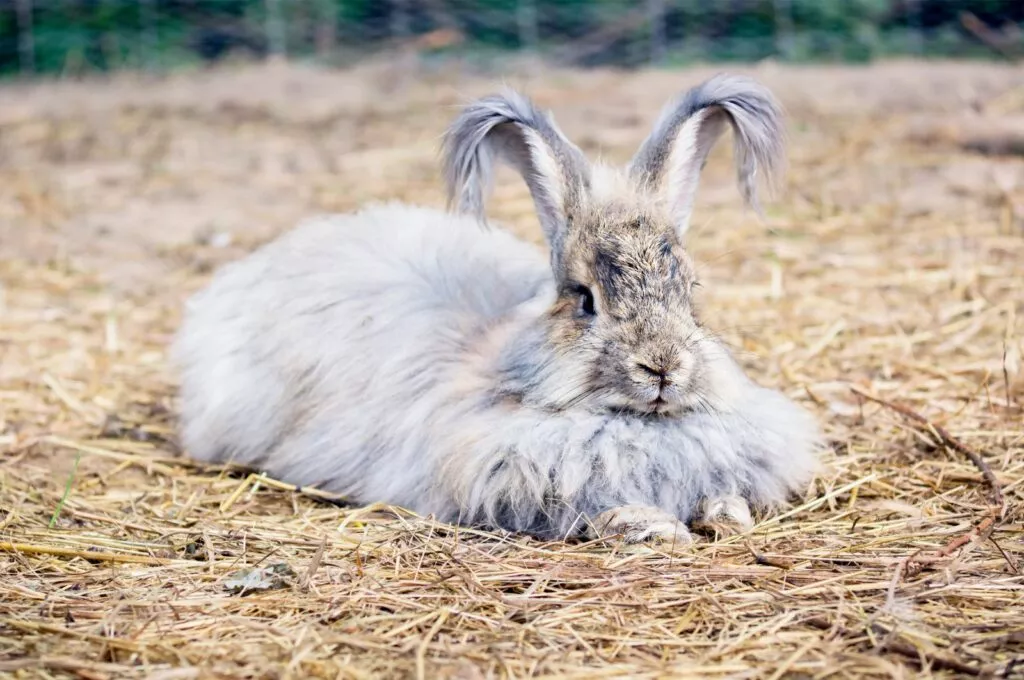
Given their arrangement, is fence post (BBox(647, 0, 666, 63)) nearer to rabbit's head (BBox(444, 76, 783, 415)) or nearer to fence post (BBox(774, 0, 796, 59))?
fence post (BBox(774, 0, 796, 59))

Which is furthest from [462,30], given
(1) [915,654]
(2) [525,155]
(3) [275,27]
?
(1) [915,654]

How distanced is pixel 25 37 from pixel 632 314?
40.1 ft

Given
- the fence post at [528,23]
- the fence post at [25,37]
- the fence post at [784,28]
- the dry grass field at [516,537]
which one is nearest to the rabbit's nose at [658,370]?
the dry grass field at [516,537]

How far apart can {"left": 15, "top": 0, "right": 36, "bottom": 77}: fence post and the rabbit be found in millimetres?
10636

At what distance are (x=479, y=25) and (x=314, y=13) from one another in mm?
1883

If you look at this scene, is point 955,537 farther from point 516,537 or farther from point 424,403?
point 424,403

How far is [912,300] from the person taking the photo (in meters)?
5.80

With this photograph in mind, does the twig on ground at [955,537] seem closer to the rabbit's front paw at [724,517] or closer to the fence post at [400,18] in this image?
the rabbit's front paw at [724,517]

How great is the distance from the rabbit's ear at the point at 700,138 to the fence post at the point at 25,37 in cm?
1164

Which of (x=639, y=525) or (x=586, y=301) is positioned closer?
(x=639, y=525)

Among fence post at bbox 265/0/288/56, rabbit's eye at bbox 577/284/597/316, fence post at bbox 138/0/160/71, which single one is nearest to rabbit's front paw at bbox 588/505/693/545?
rabbit's eye at bbox 577/284/597/316

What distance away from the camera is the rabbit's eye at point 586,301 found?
3.63 m

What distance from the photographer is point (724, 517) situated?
11.7 ft

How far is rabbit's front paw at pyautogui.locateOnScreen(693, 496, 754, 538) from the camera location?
353cm
